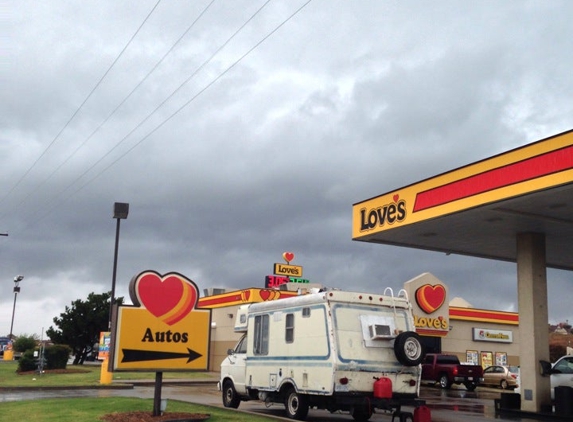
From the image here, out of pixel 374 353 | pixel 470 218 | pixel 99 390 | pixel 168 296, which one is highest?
pixel 470 218

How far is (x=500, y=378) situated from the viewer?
133 feet

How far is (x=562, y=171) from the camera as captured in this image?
1545 centimetres

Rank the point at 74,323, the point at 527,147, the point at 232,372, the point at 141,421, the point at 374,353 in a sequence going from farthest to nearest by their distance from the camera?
the point at 74,323, the point at 232,372, the point at 527,147, the point at 374,353, the point at 141,421

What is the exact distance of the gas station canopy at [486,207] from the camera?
52.8 ft

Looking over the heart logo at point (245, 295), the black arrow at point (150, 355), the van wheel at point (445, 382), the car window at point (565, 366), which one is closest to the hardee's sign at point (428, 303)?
the van wheel at point (445, 382)

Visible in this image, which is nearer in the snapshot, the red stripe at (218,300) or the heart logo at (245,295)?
the heart logo at (245,295)

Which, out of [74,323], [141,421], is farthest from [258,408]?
[74,323]

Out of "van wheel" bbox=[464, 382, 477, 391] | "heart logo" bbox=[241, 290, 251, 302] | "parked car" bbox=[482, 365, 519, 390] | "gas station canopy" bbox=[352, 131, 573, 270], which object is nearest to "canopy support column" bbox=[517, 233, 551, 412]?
"gas station canopy" bbox=[352, 131, 573, 270]

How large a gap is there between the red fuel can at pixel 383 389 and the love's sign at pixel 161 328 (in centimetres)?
364

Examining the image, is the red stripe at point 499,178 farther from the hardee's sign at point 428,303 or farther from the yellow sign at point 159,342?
the hardee's sign at point 428,303

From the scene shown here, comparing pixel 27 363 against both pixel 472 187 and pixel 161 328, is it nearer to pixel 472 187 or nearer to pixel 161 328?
pixel 161 328

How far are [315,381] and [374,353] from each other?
4.66 ft

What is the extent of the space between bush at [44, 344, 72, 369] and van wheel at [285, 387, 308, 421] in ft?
90.1

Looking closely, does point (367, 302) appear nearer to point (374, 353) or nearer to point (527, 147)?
point (374, 353)
